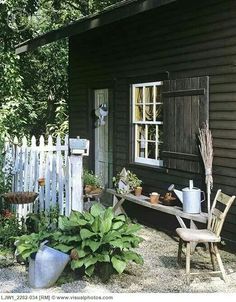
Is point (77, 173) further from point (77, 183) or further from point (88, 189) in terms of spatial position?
point (88, 189)

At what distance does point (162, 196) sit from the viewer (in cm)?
816

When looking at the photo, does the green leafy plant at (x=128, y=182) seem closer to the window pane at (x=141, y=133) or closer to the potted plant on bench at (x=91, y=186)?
the potted plant on bench at (x=91, y=186)

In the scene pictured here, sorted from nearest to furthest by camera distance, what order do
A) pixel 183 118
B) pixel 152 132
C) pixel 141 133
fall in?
pixel 183 118, pixel 152 132, pixel 141 133

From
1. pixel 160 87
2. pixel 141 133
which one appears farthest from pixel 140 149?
pixel 160 87

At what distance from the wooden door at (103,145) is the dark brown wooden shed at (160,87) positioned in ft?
0.07

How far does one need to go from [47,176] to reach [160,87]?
8.44ft

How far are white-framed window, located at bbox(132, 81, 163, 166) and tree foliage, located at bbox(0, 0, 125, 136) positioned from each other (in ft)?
16.5

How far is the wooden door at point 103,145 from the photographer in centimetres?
1019

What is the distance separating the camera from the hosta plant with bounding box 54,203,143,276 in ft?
16.9

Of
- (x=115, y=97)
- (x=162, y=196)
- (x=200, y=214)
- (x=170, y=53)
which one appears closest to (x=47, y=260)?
(x=200, y=214)

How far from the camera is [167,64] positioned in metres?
7.96

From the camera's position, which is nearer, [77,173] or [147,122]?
[77,173]

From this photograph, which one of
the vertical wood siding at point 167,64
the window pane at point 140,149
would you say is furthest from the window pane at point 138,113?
the window pane at point 140,149

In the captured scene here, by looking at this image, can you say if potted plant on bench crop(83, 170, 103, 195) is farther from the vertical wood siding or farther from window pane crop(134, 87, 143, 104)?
window pane crop(134, 87, 143, 104)
